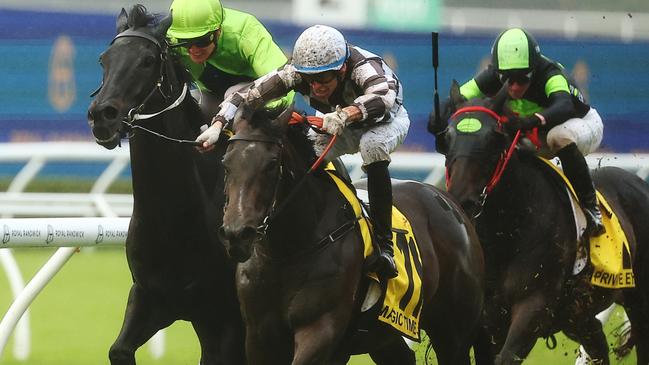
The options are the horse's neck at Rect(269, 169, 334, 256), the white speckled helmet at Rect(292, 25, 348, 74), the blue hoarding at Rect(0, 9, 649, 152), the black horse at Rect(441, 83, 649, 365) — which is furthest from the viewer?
the blue hoarding at Rect(0, 9, 649, 152)

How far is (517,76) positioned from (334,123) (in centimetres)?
198

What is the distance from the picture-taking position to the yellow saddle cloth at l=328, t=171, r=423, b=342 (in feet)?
15.8

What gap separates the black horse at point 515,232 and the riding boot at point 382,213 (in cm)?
101

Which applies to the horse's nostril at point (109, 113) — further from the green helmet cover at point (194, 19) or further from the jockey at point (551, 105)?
the jockey at point (551, 105)

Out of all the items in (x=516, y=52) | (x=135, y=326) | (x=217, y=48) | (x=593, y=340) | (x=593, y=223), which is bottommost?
(x=593, y=340)

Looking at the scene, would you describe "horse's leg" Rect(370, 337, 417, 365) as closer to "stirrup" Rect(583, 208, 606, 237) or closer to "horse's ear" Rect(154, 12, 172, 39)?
"stirrup" Rect(583, 208, 606, 237)

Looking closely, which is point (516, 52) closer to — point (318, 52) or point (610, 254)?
point (610, 254)

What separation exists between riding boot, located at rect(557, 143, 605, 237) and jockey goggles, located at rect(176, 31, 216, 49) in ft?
5.95

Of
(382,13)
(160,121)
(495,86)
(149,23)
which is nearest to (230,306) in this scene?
(160,121)

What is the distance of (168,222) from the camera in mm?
5020

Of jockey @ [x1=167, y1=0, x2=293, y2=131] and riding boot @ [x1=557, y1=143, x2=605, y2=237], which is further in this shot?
riding boot @ [x1=557, y1=143, x2=605, y2=237]

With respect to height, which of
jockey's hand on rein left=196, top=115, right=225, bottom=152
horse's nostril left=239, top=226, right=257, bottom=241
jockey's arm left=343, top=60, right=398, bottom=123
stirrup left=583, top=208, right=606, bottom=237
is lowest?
stirrup left=583, top=208, right=606, bottom=237

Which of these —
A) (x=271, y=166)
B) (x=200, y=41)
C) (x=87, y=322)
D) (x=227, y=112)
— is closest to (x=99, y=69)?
(x=87, y=322)

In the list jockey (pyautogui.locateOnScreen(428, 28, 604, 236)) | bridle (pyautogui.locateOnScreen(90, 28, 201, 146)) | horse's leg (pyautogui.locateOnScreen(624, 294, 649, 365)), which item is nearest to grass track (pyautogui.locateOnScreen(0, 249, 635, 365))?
horse's leg (pyautogui.locateOnScreen(624, 294, 649, 365))
